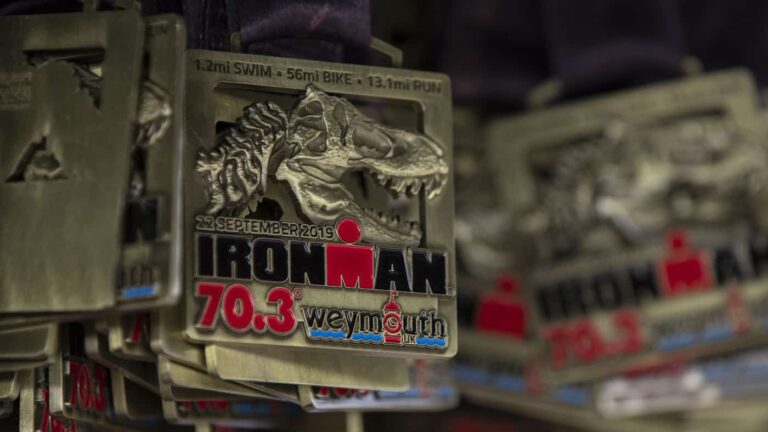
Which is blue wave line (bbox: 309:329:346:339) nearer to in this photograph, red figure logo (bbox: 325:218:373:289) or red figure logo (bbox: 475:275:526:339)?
red figure logo (bbox: 325:218:373:289)

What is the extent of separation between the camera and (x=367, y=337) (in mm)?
723

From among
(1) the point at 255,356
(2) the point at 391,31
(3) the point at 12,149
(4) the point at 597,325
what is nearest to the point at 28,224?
(3) the point at 12,149

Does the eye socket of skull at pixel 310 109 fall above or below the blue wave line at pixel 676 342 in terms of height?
above

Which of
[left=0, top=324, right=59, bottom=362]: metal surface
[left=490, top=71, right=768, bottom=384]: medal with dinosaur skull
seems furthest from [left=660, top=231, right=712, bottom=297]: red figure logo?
[left=0, top=324, right=59, bottom=362]: metal surface

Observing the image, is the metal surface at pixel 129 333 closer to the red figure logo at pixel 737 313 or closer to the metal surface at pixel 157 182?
the metal surface at pixel 157 182

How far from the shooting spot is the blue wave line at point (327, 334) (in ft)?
2.33

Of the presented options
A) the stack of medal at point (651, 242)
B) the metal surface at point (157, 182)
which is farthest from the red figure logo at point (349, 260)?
the stack of medal at point (651, 242)

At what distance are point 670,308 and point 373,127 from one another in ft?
2.28

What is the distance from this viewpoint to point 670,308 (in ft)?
4.46

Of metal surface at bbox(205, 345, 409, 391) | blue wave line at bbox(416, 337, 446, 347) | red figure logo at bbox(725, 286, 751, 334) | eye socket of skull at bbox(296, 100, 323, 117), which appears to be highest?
eye socket of skull at bbox(296, 100, 323, 117)

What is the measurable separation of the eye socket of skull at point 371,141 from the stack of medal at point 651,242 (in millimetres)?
638

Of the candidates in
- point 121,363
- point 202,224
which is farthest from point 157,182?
point 121,363

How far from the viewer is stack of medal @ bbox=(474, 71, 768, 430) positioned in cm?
134

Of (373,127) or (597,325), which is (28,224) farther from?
(597,325)
